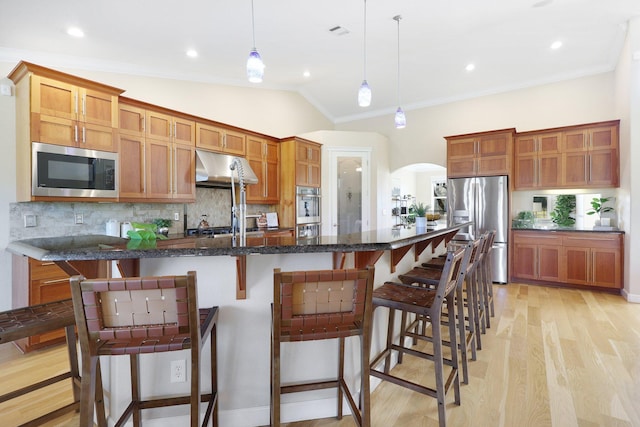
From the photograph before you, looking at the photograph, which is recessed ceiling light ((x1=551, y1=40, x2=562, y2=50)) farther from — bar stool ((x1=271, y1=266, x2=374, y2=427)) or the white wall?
the white wall

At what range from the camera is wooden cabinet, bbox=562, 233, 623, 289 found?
4.39 metres

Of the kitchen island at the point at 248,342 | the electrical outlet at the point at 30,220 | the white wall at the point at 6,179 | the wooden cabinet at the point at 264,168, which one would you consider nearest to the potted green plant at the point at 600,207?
the kitchen island at the point at 248,342

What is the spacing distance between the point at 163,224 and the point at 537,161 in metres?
5.76

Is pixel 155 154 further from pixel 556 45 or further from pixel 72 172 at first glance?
pixel 556 45

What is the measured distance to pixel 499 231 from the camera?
5.11m

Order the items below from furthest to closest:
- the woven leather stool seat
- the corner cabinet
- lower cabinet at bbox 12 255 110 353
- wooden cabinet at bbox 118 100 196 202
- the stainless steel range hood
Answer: the stainless steel range hood, wooden cabinet at bbox 118 100 196 202, the corner cabinet, lower cabinet at bbox 12 255 110 353, the woven leather stool seat

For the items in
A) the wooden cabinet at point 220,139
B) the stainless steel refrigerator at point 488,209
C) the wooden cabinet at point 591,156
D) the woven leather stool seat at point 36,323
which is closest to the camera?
the woven leather stool seat at point 36,323

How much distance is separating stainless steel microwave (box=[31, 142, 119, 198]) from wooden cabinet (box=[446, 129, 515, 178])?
5084 millimetres

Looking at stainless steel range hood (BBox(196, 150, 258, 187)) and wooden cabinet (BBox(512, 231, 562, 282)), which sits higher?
stainless steel range hood (BBox(196, 150, 258, 187))

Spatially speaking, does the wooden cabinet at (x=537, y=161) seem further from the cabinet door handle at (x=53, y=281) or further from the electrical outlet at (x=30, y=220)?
the electrical outlet at (x=30, y=220)

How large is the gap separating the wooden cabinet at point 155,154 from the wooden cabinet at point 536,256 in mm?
5109

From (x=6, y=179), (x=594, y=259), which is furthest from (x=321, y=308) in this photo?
(x=594, y=259)

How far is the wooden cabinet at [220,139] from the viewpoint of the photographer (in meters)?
4.31

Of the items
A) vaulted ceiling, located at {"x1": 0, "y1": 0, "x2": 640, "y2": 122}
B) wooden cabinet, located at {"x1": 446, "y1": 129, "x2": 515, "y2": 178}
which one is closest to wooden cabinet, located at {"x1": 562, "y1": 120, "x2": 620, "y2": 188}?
wooden cabinet, located at {"x1": 446, "y1": 129, "x2": 515, "y2": 178}
